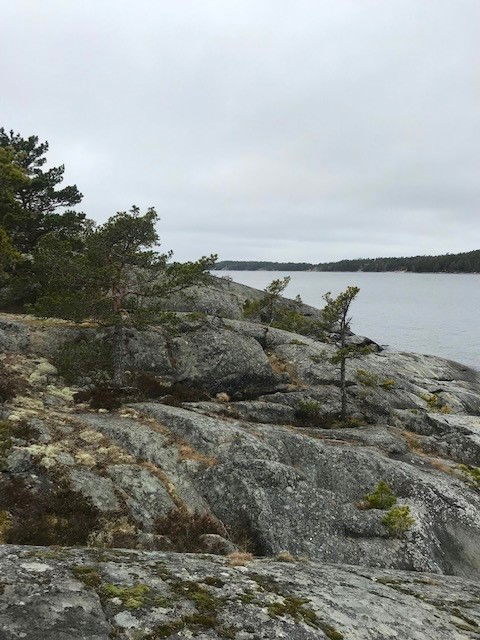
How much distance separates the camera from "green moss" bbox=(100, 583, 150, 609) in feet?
23.2

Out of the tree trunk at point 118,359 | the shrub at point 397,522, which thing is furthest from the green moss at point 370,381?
the tree trunk at point 118,359

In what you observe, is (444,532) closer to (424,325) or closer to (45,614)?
(45,614)

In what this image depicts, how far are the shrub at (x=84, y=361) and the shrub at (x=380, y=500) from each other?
46.8ft

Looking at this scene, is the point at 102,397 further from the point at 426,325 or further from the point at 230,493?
the point at 426,325

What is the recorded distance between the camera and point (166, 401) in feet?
74.1

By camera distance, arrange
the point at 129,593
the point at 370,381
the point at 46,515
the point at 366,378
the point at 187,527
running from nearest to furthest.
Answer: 1. the point at 129,593
2. the point at 46,515
3. the point at 187,527
4. the point at 370,381
5. the point at 366,378

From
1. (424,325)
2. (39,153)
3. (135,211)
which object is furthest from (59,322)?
(424,325)

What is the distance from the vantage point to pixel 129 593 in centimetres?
736

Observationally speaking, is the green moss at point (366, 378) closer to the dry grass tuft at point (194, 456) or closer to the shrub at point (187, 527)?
the dry grass tuft at point (194, 456)

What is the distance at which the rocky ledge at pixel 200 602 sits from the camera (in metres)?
6.52

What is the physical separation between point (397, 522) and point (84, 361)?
652 inches

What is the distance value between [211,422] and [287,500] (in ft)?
17.4

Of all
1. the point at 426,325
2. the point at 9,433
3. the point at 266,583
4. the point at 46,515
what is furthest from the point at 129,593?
the point at 426,325

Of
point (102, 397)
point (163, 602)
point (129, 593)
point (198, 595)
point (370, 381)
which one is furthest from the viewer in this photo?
point (370, 381)
